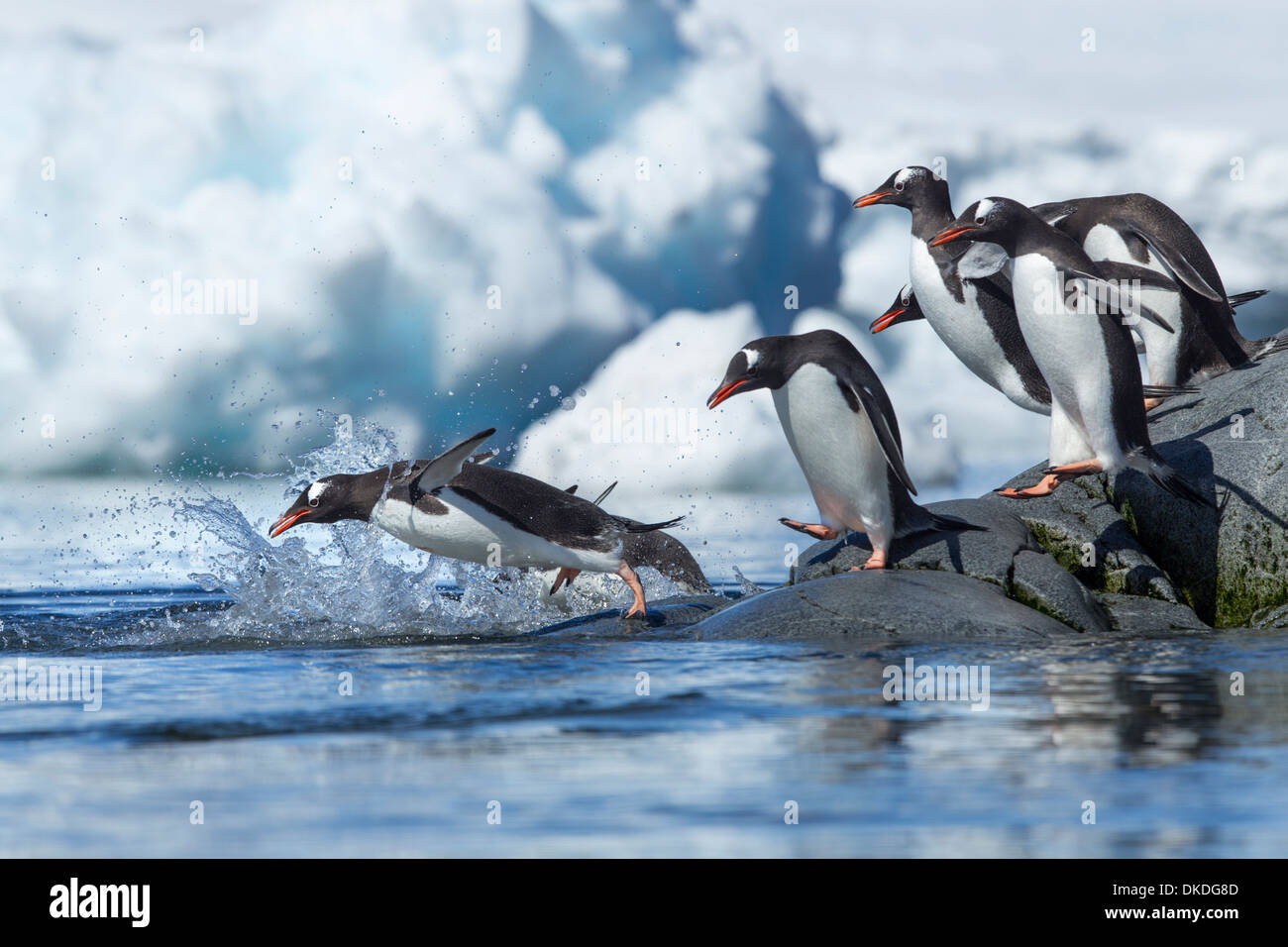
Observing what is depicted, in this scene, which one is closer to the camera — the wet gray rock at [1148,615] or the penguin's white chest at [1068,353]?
the penguin's white chest at [1068,353]

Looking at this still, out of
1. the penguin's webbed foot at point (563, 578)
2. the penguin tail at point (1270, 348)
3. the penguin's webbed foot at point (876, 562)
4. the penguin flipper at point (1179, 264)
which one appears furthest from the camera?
the penguin tail at point (1270, 348)

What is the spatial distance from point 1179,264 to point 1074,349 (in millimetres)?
1725

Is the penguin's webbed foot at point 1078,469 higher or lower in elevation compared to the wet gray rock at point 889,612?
higher

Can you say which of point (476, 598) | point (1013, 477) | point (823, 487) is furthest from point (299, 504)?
point (1013, 477)

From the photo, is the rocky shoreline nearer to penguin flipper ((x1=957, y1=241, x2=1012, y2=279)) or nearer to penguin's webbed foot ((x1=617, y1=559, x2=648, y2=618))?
penguin's webbed foot ((x1=617, y1=559, x2=648, y2=618))

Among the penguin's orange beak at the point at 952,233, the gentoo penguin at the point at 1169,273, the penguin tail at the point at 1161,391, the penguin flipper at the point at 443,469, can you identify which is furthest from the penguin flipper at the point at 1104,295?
the penguin flipper at the point at 443,469

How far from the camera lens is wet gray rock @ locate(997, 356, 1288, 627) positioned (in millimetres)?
7785

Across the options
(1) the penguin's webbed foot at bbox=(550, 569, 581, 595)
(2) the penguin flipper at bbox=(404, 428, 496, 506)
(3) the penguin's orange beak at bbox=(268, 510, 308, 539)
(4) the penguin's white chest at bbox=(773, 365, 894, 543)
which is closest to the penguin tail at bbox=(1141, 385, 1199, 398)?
(4) the penguin's white chest at bbox=(773, 365, 894, 543)

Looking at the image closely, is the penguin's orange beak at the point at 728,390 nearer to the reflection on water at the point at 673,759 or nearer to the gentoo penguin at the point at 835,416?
the gentoo penguin at the point at 835,416

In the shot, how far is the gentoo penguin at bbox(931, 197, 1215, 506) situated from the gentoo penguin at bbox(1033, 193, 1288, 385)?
128 centimetres

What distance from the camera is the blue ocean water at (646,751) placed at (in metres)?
3.11

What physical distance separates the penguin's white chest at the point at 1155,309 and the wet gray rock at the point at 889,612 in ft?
8.46
